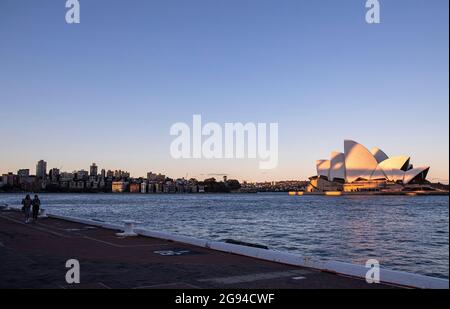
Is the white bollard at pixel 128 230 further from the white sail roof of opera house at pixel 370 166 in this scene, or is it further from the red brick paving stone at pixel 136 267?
the white sail roof of opera house at pixel 370 166

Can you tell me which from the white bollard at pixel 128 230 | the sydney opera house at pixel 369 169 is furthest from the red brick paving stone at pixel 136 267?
the sydney opera house at pixel 369 169

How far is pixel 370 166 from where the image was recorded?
10962 centimetres

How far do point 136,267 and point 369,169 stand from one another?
109 metres

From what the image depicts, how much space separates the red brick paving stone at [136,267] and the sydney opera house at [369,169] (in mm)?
95103

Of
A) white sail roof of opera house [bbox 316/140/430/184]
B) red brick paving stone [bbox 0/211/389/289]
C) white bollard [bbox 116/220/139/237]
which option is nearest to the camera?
red brick paving stone [bbox 0/211/389/289]

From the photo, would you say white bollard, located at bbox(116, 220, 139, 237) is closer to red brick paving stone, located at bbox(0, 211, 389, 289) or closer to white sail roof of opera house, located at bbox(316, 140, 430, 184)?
red brick paving stone, located at bbox(0, 211, 389, 289)

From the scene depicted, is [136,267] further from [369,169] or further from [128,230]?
[369,169]

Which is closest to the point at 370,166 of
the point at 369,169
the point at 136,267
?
the point at 369,169

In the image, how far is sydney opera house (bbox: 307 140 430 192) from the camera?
107250 mm

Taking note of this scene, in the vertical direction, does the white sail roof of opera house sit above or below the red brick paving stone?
above

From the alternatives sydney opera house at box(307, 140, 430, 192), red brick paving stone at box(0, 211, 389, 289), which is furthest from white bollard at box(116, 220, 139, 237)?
sydney opera house at box(307, 140, 430, 192)
